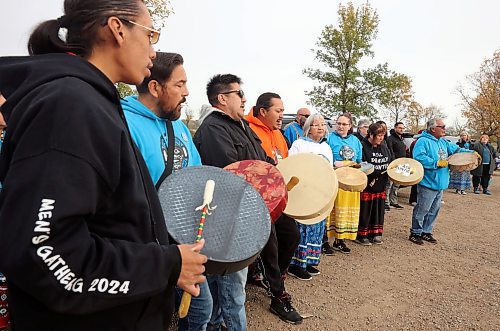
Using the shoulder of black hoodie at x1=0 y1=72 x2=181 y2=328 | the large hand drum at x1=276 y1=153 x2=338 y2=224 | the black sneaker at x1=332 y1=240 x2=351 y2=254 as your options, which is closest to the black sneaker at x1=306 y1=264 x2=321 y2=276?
the black sneaker at x1=332 y1=240 x2=351 y2=254

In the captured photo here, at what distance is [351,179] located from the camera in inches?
168

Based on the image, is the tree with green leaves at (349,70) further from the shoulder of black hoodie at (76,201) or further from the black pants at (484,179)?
the shoulder of black hoodie at (76,201)

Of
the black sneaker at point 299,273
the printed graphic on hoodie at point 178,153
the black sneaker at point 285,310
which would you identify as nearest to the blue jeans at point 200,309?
the printed graphic on hoodie at point 178,153

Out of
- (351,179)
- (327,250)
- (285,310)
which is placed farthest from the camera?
(327,250)

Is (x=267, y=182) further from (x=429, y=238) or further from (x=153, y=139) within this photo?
(x=429, y=238)

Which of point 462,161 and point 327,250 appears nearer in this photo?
point 327,250

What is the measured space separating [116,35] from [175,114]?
1.08 meters

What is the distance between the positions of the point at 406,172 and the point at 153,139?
180 inches

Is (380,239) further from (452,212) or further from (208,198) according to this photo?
(208,198)

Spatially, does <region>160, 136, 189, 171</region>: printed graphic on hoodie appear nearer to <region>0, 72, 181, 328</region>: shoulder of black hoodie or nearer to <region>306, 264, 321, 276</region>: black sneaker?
<region>0, 72, 181, 328</region>: shoulder of black hoodie

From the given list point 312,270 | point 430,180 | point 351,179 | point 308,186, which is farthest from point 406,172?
point 308,186

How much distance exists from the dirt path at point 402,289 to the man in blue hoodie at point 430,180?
0.24 meters

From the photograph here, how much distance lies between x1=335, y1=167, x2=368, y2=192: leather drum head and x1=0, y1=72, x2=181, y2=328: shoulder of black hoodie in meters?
3.43

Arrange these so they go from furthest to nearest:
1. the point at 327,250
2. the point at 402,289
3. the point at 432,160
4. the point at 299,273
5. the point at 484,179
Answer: the point at 484,179, the point at 432,160, the point at 327,250, the point at 299,273, the point at 402,289
